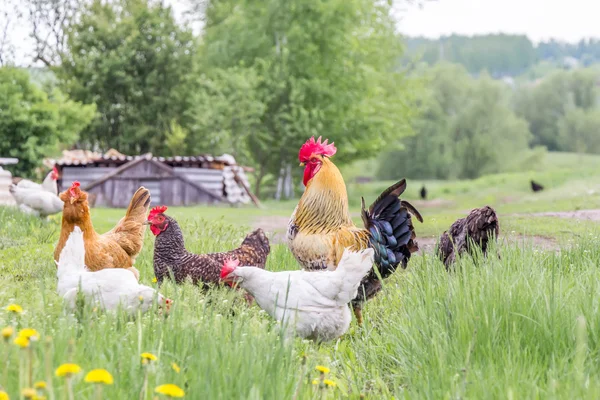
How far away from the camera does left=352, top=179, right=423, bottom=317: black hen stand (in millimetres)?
5523

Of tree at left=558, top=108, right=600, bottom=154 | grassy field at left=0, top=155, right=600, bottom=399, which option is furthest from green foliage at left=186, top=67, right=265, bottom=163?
tree at left=558, top=108, right=600, bottom=154

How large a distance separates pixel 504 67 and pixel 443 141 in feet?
257

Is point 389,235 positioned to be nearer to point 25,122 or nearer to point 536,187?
point 25,122

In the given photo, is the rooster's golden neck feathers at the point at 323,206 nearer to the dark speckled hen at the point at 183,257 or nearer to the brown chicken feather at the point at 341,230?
the brown chicken feather at the point at 341,230

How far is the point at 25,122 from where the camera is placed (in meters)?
24.2

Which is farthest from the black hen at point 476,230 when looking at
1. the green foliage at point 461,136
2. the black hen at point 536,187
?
the green foliage at point 461,136

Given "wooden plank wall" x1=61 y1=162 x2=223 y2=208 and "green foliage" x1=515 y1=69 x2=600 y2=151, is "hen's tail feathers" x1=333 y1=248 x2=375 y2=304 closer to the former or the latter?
"wooden plank wall" x1=61 y1=162 x2=223 y2=208

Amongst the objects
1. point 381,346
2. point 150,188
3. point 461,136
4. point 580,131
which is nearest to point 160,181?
point 150,188

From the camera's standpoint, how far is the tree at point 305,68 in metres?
26.9

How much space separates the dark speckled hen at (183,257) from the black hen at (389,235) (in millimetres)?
1033

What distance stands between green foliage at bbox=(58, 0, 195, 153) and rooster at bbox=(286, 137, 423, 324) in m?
26.9

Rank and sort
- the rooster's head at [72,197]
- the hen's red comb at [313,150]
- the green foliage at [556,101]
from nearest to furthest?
1. the rooster's head at [72,197]
2. the hen's red comb at [313,150]
3. the green foliage at [556,101]

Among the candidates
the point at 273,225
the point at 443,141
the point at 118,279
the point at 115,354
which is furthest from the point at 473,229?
the point at 443,141

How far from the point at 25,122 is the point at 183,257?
2105 cm
